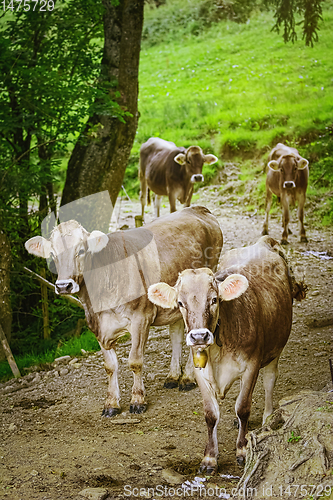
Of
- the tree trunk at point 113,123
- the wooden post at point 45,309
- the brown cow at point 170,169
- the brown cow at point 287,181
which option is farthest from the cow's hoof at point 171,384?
the brown cow at point 170,169

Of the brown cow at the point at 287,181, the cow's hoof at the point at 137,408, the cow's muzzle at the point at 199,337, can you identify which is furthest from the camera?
the brown cow at the point at 287,181

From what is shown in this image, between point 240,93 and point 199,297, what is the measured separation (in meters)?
10.5

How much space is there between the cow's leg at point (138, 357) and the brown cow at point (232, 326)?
0.92m

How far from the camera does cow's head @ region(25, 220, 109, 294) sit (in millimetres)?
4129

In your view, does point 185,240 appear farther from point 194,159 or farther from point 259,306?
point 194,159

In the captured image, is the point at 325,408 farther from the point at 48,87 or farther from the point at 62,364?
the point at 48,87

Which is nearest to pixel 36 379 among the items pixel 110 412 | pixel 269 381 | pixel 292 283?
pixel 110 412

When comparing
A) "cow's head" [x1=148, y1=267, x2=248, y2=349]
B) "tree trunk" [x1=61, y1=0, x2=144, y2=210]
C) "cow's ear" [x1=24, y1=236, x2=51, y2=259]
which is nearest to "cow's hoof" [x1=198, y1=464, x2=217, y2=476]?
"cow's head" [x1=148, y1=267, x2=248, y2=349]

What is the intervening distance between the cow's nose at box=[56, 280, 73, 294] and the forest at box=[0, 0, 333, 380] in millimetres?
2248

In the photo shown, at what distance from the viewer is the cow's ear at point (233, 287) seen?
3326 millimetres

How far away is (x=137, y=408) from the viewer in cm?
451

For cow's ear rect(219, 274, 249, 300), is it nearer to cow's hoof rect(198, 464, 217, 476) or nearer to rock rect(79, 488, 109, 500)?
cow's hoof rect(198, 464, 217, 476)

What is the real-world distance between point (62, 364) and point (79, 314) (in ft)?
4.81

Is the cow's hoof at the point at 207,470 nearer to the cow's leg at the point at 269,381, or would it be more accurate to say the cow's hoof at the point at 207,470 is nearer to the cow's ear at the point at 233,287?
the cow's leg at the point at 269,381
